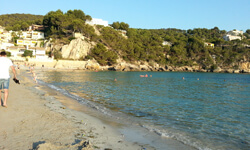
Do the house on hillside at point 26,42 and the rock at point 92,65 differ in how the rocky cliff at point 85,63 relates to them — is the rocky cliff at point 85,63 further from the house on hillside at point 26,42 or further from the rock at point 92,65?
the house on hillside at point 26,42

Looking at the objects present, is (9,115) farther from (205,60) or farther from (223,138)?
(205,60)

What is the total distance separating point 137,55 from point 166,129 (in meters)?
73.8

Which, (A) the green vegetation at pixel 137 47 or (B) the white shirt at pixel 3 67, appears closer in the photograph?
(B) the white shirt at pixel 3 67

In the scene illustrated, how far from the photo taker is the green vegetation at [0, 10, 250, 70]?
7144 cm

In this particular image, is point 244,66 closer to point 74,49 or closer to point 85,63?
point 85,63

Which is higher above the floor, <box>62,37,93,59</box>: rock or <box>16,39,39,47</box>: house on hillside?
<box>16,39,39,47</box>: house on hillside

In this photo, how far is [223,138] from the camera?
253 inches

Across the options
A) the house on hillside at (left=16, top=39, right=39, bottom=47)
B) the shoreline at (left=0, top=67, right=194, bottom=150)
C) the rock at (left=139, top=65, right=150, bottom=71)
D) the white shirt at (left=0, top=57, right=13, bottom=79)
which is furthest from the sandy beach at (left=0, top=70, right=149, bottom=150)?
the house on hillside at (left=16, top=39, right=39, bottom=47)

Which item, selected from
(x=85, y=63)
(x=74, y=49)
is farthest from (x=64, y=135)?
(x=74, y=49)

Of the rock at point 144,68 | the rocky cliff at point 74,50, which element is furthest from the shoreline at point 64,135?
the rock at point 144,68

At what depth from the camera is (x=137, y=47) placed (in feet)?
268

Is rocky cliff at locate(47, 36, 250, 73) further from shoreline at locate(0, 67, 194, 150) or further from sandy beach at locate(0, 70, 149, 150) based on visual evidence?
shoreline at locate(0, 67, 194, 150)

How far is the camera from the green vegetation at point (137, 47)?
7144 centimetres

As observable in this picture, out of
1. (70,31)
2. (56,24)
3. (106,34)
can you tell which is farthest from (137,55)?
(56,24)
